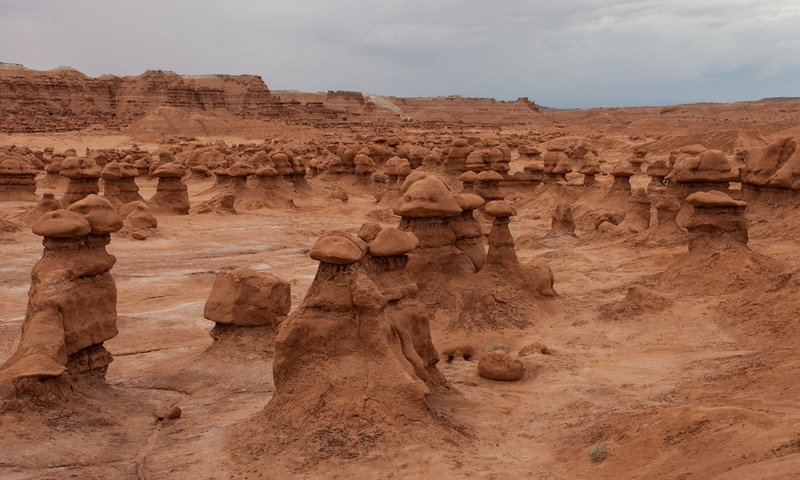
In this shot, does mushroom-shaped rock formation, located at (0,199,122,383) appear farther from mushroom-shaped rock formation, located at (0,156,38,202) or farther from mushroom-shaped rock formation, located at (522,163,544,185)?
mushroom-shaped rock formation, located at (522,163,544,185)

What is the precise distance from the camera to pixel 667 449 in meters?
6.37

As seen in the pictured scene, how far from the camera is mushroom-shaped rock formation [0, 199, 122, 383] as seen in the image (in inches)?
340

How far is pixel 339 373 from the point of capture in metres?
7.91

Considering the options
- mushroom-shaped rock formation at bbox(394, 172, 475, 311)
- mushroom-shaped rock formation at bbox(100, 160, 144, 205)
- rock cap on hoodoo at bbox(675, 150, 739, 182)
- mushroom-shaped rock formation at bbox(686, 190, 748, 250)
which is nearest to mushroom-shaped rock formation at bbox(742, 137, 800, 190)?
rock cap on hoodoo at bbox(675, 150, 739, 182)

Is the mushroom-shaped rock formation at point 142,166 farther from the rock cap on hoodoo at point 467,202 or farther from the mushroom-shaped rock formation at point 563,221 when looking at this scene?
the rock cap on hoodoo at point 467,202

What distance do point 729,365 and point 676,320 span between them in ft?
9.41

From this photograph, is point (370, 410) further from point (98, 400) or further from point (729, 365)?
point (729, 365)

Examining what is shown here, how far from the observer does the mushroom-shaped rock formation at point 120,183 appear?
2481 centimetres

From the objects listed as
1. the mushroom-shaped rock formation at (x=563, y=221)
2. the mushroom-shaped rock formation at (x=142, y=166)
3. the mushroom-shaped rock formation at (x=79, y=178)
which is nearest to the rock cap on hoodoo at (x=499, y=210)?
the mushroom-shaped rock formation at (x=563, y=221)

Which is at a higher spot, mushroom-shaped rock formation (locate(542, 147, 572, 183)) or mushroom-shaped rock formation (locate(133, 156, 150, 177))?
mushroom-shaped rock formation (locate(542, 147, 572, 183))

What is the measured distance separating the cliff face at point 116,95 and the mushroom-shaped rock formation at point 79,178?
49.2 meters

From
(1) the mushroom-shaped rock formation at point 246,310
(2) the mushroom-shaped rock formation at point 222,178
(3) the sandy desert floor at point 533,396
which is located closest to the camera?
(3) the sandy desert floor at point 533,396

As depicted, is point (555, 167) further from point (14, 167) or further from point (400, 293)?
point (400, 293)

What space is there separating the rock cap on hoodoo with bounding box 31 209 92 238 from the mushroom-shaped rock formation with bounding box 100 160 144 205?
1611 centimetres
